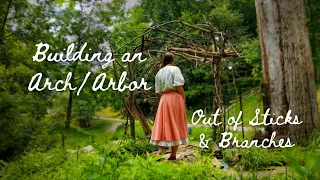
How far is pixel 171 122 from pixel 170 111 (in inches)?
7.4

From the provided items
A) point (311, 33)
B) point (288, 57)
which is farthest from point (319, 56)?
point (288, 57)

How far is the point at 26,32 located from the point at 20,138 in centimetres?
652

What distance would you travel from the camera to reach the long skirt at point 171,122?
593cm

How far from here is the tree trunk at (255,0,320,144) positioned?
280 inches

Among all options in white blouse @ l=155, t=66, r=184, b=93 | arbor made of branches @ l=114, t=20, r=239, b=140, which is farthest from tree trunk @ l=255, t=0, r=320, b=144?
white blouse @ l=155, t=66, r=184, b=93

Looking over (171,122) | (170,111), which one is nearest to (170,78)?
(170,111)

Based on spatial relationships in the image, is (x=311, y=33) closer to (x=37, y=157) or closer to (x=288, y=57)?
(x=288, y=57)

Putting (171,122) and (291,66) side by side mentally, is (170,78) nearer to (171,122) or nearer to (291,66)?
Answer: (171,122)

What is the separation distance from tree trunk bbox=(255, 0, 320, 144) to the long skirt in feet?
7.70

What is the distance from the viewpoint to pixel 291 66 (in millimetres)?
7168

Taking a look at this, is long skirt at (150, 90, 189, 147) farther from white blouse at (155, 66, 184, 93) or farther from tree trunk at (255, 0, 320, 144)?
Result: tree trunk at (255, 0, 320, 144)

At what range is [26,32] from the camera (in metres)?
11.8

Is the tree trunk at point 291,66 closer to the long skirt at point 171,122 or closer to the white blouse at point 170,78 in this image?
the long skirt at point 171,122

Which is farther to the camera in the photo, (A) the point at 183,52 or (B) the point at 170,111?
(A) the point at 183,52
